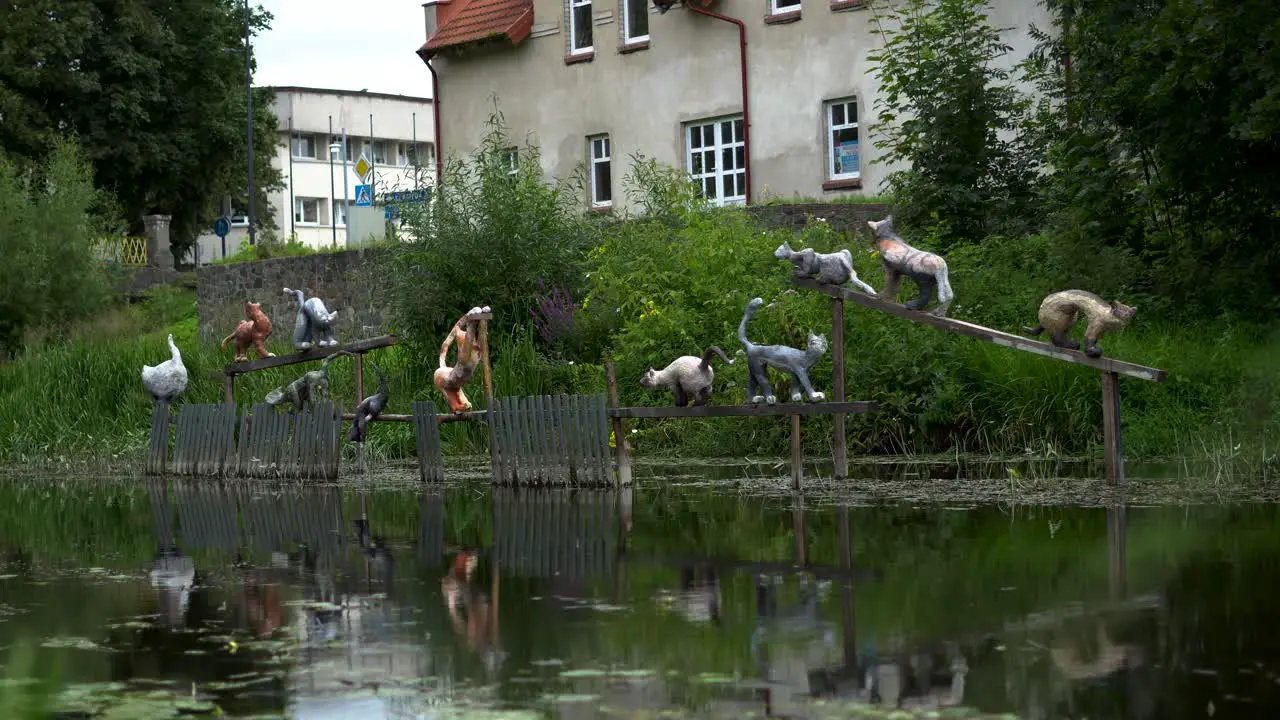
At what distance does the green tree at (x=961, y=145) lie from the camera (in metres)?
23.2

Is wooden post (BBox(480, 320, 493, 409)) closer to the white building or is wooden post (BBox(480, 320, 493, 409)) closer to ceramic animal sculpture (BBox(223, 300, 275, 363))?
ceramic animal sculpture (BBox(223, 300, 275, 363))

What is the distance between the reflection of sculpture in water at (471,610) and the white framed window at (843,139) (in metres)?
24.1

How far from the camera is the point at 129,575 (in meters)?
11.4

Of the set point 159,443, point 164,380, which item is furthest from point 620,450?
point 164,380

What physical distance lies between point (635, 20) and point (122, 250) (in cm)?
1880

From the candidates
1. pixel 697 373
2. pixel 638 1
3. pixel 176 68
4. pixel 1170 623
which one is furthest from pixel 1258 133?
pixel 176 68

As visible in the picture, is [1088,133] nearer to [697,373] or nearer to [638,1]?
[697,373]

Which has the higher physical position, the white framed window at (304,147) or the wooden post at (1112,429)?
the white framed window at (304,147)

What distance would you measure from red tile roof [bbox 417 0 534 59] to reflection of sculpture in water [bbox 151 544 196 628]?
28.4 meters

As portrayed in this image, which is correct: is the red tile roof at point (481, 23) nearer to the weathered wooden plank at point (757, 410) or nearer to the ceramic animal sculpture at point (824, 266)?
the weathered wooden plank at point (757, 410)

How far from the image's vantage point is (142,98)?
179 ft

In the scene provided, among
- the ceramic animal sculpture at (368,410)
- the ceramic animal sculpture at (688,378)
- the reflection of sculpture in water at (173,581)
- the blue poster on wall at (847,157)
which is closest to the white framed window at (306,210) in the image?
the blue poster on wall at (847,157)

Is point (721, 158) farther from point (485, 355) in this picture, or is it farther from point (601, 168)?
point (485, 355)

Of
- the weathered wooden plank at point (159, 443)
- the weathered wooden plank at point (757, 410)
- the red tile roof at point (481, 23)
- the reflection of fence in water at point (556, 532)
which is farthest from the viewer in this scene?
the red tile roof at point (481, 23)
